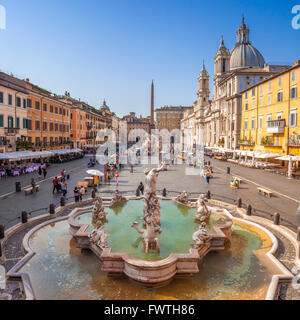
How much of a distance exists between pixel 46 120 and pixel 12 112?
9.94 m

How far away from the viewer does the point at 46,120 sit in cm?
4025

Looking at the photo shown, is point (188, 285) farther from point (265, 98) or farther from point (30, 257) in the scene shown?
point (265, 98)

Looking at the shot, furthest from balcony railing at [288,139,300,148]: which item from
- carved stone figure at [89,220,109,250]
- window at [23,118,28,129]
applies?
window at [23,118,28,129]

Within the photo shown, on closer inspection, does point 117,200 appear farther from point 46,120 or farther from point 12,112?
point 46,120

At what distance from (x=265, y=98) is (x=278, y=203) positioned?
85.0 ft

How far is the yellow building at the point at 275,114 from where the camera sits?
29641mm

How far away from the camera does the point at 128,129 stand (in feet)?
429

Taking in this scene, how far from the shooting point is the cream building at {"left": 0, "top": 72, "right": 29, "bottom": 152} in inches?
1113

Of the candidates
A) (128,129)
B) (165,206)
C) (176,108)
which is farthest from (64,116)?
(176,108)

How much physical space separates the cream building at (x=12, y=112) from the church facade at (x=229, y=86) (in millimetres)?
38053

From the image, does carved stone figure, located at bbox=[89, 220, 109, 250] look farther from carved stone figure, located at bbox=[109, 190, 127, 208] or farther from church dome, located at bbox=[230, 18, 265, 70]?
church dome, located at bbox=[230, 18, 265, 70]

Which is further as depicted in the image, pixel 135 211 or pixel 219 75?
pixel 219 75

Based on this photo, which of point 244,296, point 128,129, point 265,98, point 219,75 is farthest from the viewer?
point 128,129
